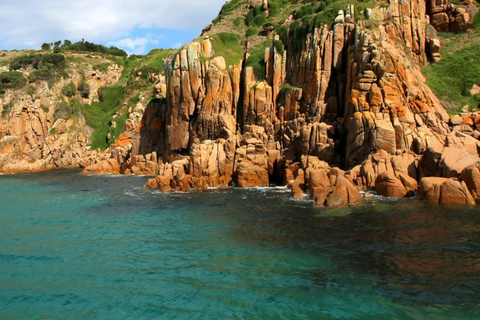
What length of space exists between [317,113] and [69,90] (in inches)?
2693

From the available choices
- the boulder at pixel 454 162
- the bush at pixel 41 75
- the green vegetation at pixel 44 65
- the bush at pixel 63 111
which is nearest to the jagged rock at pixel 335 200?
the boulder at pixel 454 162

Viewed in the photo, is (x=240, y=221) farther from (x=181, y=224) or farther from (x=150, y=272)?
(x=150, y=272)

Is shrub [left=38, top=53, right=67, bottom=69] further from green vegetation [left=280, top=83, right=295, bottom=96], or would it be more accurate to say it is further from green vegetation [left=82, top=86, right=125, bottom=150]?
green vegetation [left=280, top=83, right=295, bottom=96]

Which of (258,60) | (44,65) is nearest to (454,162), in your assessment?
(258,60)

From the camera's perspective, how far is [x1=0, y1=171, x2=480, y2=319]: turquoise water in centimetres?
1267

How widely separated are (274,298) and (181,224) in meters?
11.9

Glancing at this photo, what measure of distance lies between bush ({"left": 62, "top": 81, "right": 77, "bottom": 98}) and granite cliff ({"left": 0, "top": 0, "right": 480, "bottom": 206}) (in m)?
32.8

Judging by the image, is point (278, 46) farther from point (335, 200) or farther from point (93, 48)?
point (93, 48)

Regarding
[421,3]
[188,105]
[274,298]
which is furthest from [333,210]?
[421,3]

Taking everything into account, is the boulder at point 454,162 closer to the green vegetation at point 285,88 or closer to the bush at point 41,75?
the green vegetation at point 285,88

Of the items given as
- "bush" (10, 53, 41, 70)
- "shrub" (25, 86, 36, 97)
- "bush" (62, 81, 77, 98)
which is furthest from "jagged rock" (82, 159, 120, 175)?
"bush" (10, 53, 41, 70)

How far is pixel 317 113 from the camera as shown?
143ft

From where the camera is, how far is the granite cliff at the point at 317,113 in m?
31.2

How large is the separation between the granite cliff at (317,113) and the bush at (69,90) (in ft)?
108
